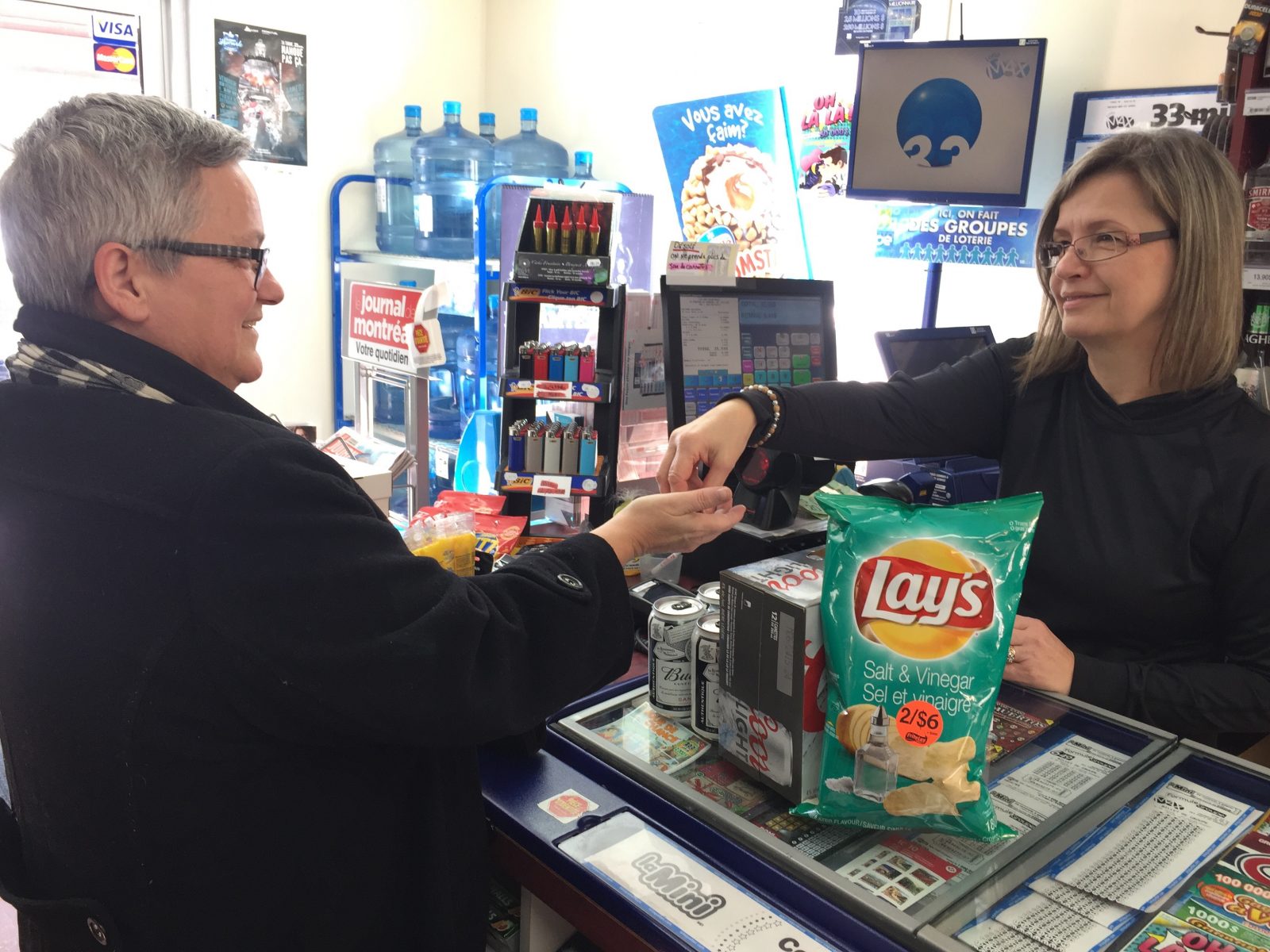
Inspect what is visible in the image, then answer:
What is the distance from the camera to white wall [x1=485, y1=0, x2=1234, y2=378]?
2.89 m

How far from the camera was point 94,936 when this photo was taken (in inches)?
39.8

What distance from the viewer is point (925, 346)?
2736 mm

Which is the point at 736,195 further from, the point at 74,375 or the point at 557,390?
the point at 74,375

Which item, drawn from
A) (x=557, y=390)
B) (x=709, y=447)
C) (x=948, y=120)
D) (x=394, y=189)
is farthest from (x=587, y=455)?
(x=394, y=189)

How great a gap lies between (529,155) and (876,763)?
4177 mm

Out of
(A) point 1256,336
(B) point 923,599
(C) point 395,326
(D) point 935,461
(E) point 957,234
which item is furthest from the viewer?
(E) point 957,234

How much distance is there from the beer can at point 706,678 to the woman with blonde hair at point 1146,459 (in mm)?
357

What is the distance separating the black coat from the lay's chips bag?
1.02 ft

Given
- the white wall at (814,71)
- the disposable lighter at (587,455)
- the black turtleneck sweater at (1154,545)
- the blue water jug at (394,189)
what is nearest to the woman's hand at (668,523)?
the black turtleneck sweater at (1154,545)

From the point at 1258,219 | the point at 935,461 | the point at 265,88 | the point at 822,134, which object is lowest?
the point at 935,461

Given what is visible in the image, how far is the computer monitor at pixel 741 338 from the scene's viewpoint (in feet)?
7.04

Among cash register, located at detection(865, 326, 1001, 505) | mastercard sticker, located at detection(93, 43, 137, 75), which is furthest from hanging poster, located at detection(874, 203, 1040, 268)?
mastercard sticker, located at detection(93, 43, 137, 75)

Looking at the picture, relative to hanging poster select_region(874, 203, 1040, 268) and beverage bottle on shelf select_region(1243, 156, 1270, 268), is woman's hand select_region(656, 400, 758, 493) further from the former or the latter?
hanging poster select_region(874, 203, 1040, 268)

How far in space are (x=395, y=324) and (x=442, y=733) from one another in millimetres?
1696
